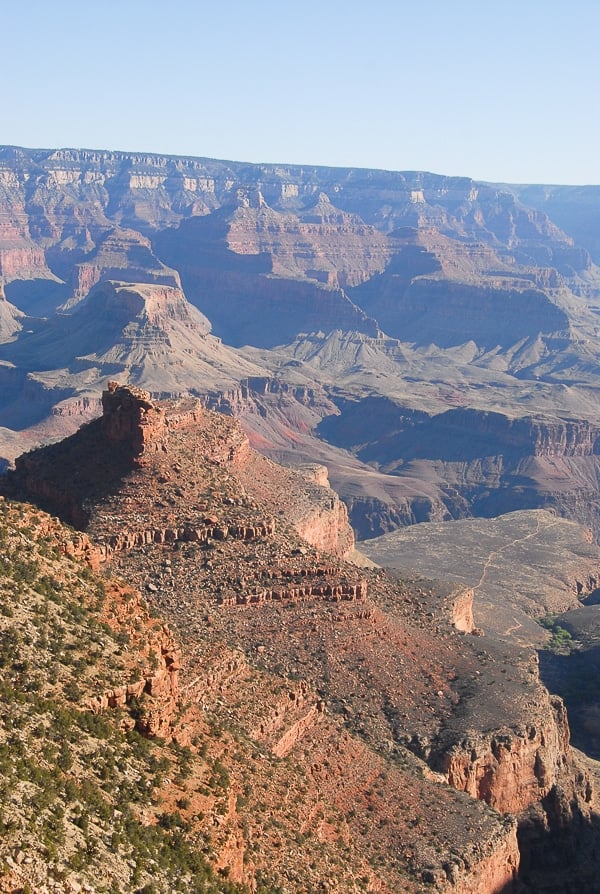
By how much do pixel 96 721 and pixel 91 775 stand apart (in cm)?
181

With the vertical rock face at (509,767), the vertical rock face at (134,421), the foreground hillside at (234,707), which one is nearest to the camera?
the foreground hillside at (234,707)

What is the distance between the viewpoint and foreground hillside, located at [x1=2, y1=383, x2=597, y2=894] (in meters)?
24.9

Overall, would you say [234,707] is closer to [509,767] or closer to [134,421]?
[509,767]

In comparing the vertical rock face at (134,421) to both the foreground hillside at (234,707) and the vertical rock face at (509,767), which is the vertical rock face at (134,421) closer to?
the foreground hillside at (234,707)

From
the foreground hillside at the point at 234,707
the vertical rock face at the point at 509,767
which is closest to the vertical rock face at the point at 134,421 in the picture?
the foreground hillside at the point at 234,707

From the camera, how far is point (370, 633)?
51.0m

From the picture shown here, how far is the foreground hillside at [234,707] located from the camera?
81.8 feet

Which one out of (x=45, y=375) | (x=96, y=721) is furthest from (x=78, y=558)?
(x=45, y=375)

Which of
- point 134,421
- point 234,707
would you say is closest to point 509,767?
point 234,707

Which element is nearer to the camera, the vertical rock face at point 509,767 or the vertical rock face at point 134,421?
the vertical rock face at point 509,767

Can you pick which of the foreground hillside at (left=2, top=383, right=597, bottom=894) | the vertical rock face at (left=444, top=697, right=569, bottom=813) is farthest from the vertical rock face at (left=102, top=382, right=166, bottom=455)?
the vertical rock face at (left=444, top=697, right=569, bottom=813)

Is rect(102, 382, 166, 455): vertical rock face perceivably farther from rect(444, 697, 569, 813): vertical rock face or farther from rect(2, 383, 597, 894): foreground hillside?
rect(444, 697, 569, 813): vertical rock face

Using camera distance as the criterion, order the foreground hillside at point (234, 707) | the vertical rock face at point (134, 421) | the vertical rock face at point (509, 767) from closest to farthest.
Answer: the foreground hillside at point (234, 707) < the vertical rock face at point (509, 767) < the vertical rock face at point (134, 421)

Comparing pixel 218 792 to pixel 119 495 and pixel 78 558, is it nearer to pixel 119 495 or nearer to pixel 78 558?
pixel 78 558
